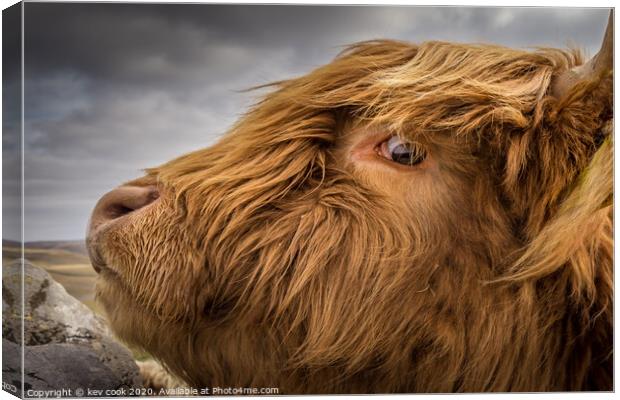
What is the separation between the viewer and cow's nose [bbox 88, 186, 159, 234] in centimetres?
271

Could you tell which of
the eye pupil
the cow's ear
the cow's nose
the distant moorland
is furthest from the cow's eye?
the distant moorland

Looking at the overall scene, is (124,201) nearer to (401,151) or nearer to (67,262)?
(67,262)

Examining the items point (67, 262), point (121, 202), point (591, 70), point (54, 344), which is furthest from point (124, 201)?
point (591, 70)

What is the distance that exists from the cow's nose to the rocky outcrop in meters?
0.40

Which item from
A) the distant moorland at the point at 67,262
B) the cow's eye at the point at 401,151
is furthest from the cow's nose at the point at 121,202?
the cow's eye at the point at 401,151

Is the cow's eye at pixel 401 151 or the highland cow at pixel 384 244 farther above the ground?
the cow's eye at pixel 401 151

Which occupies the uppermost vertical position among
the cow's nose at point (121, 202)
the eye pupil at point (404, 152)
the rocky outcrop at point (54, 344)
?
the eye pupil at point (404, 152)

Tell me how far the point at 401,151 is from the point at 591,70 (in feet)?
2.17

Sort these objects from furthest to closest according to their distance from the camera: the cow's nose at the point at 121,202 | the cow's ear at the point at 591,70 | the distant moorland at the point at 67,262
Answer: the distant moorland at the point at 67,262, the cow's nose at the point at 121,202, the cow's ear at the point at 591,70

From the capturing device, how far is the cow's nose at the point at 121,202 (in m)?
2.71

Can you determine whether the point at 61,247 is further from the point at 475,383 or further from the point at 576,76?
the point at 576,76

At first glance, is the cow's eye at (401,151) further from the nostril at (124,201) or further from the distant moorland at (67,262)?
the distant moorland at (67,262)

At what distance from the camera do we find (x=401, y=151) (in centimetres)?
276

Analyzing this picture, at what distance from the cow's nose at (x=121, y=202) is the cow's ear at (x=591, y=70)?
1398 mm
